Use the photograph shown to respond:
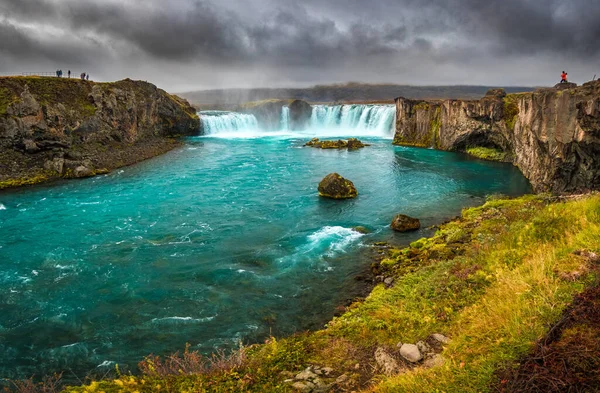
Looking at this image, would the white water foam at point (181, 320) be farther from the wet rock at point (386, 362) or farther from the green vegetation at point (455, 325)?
the wet rock at point (386, 362)

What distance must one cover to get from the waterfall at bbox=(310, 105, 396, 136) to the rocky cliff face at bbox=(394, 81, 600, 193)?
610 inches

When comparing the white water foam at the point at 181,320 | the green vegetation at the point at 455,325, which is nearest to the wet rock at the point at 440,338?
the green vegetation at the point at 455,325

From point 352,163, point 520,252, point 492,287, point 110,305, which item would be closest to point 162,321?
point 110,305

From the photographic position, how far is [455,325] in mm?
A: 8367

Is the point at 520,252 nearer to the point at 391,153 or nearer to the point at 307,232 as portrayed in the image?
the point at 307,232

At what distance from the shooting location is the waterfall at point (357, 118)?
87000 millimetres

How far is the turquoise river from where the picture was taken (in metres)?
13.9

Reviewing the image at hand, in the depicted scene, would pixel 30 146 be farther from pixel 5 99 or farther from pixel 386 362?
pixel 386 362

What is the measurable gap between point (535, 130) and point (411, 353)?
31.6m

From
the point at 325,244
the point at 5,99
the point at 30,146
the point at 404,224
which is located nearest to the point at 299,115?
the point at 5,99

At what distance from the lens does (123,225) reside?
25922 mm

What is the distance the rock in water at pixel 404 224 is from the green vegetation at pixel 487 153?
3641 cm

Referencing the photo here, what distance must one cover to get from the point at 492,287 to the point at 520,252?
6.60ft

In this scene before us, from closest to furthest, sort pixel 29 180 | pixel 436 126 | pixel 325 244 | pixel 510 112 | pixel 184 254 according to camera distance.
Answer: pixel 184 254, pixel 325 244, pixel 29 180, pixel 510 112, pixel 436 126
